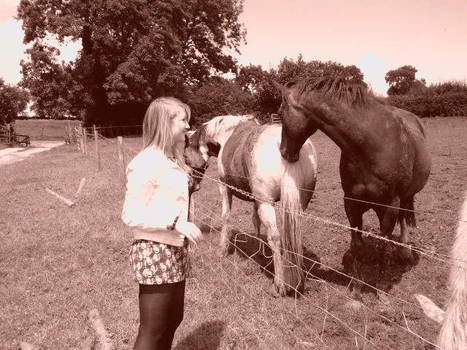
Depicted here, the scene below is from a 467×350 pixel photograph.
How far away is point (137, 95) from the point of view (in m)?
31.7

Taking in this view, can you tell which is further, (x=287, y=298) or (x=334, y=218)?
(x=334, y=218)

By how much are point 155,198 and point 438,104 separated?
102ft

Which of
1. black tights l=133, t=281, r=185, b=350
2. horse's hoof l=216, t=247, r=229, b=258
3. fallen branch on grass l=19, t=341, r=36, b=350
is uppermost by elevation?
black tights l=133, t=281, r=185, b=350

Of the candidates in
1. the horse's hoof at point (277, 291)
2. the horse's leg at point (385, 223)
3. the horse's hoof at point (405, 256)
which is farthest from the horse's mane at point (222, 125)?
the horse's hoof at point (405, 256)

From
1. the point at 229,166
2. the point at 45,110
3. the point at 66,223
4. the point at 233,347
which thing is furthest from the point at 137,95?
the point at 233,347

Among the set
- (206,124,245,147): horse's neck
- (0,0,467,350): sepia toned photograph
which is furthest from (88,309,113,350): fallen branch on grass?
(206,124,245,147): horse's neck

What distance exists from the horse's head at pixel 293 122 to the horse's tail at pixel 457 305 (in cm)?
207

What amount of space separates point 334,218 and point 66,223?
4.97 metres

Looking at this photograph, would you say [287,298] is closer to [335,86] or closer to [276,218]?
[276,218]

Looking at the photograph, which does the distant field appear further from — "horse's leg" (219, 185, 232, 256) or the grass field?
"horse's leg" (219, 185, 232, 256)

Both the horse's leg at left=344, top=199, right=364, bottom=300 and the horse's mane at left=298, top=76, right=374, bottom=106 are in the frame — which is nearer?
the horse's mane at left=298, top=76, right=374, bottom=106

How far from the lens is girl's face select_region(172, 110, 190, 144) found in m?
2.52

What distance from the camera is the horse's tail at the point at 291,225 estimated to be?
14.4ft

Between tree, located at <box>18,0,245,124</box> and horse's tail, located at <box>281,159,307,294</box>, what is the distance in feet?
89.4
